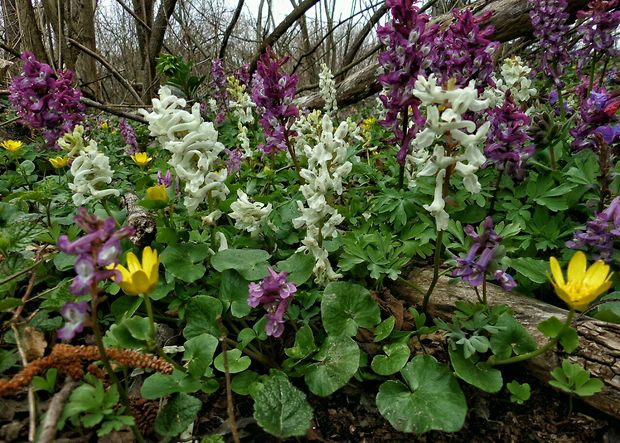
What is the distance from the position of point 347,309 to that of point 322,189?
0.52m

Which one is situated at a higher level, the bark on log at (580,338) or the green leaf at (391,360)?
the green leaf at (391,360)

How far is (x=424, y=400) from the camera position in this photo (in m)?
1.47

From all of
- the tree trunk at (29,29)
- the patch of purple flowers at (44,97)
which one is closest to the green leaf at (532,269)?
Result: the patch of purple flowers at (44,97)

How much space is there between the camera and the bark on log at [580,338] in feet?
5.03

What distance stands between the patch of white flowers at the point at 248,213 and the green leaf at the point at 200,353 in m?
0.72

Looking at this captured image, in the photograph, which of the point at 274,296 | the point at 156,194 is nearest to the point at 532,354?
the point at 274,296

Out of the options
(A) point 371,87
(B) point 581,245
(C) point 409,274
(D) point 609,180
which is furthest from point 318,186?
(A) point 371,87

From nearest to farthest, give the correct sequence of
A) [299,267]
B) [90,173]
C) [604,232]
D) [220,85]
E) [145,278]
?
[145,278], [604,232], [299,267], [90,173], [220,85]

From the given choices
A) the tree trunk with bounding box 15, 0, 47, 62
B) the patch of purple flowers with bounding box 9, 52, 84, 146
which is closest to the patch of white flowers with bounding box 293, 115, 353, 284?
the patch of purple flowers with bounding box 9, 52, 84, 146

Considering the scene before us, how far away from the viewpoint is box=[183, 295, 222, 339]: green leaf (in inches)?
68.9

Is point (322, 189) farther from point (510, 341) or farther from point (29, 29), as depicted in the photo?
point (29, 29)

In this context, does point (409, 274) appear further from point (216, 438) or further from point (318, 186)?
point (216, 438)

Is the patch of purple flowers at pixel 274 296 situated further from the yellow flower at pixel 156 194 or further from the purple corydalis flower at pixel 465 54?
the purple corydalis flower at pixel 465 54

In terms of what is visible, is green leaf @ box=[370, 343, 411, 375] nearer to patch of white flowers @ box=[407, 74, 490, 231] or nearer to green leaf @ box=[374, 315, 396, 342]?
green leaf @ box=[374, 315, 396, 342]
